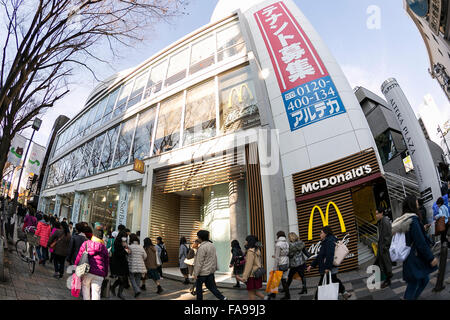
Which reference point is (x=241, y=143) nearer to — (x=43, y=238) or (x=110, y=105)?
(x=43, y=238)

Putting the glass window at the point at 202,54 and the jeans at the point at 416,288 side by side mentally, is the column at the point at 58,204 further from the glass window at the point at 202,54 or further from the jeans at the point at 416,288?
the jeans at the point at 416,288

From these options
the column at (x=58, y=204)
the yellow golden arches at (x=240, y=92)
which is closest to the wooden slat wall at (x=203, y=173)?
the yellow golden arches at (x=240, y=92)

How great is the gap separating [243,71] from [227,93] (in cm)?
118

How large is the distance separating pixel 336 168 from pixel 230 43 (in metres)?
7.66

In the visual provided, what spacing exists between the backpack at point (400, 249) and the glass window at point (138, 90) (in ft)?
44.3

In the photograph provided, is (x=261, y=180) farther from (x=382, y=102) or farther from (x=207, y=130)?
(x=382, y=102)

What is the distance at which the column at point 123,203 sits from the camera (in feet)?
38.0

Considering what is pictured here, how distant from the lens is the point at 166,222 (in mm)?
10836

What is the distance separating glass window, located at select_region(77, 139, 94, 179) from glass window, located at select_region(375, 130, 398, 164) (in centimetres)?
2115

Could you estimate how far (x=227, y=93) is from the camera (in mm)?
10180

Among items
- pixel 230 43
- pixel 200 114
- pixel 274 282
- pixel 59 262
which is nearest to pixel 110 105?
pixel 200 114

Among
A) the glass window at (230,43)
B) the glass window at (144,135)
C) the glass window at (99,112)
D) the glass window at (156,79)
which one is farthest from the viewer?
the glass window at (99,112)

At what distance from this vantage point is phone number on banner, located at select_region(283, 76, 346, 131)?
8242mm

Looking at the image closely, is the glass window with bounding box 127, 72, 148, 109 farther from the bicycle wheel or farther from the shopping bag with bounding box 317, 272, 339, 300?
the shopping bag with bounding box 317, 272, 339, 300
